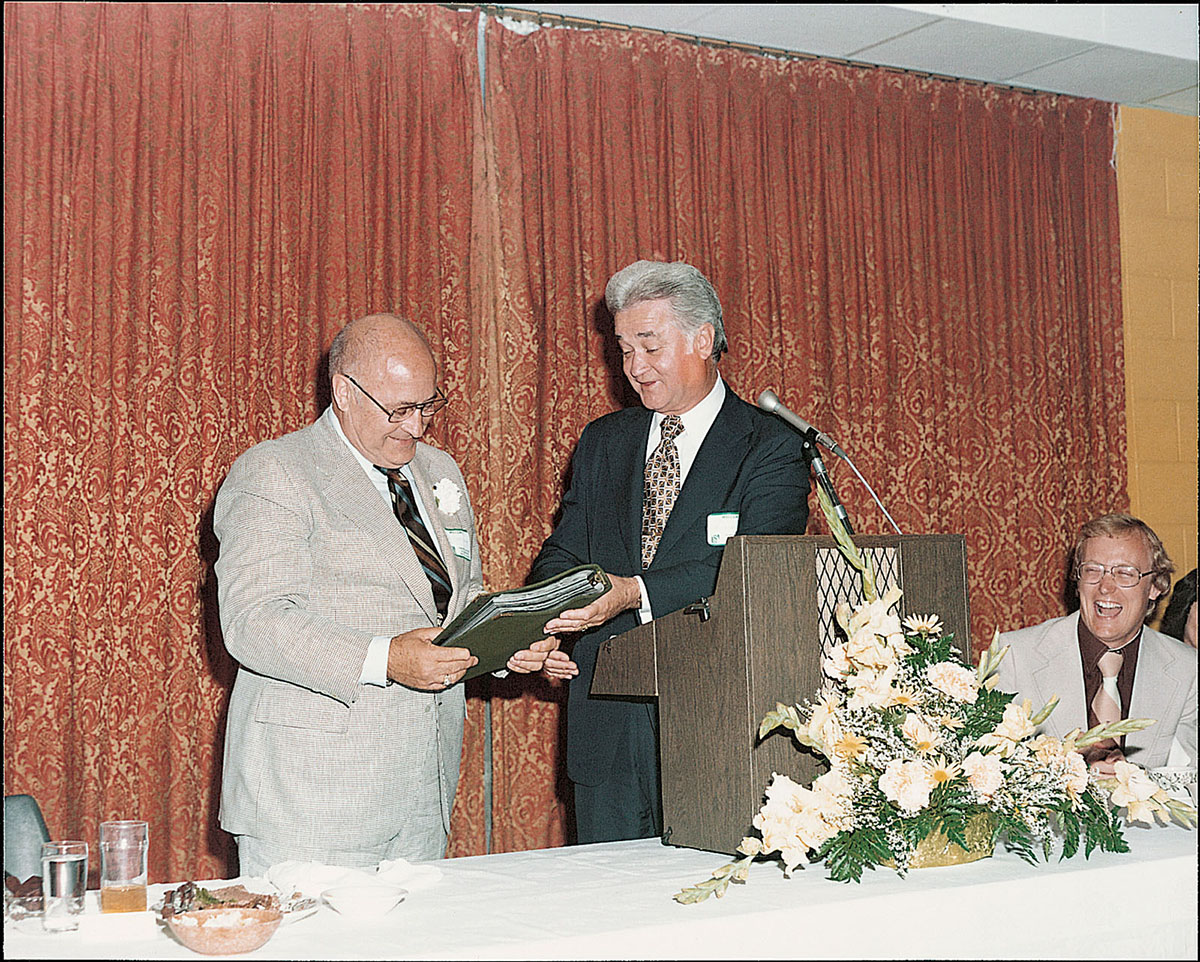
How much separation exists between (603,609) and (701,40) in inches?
124

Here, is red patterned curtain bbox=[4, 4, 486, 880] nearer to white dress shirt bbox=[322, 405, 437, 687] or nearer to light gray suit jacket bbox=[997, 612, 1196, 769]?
white dress shirt bbox=[322, 405, 437, 687]

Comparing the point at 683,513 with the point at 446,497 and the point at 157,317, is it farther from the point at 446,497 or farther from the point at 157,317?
the point at 157,317

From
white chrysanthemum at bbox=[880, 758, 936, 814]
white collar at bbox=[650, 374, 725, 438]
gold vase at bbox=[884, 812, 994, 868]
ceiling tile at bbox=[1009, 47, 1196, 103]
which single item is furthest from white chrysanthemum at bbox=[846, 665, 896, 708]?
ceiling tile at bbox=[1009, 47, 1196, 103]

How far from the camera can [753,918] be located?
1.97m

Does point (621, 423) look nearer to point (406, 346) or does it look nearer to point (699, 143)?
point (406, 346)

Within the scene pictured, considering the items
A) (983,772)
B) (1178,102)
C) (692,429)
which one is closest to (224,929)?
(983,772)

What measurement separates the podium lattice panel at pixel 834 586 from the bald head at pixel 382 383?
3.31ft

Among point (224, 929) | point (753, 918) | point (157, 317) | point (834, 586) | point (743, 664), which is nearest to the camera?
point (224, 929)

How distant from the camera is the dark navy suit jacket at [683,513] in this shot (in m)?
3.18

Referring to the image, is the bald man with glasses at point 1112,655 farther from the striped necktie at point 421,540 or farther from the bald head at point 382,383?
the bald head at point 382,383

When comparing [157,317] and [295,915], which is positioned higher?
[157,317]

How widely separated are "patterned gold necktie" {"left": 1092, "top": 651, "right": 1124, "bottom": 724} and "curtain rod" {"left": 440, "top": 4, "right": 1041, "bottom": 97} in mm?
2788

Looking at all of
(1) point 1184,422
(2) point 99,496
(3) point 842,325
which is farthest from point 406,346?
(1) point 1184,422

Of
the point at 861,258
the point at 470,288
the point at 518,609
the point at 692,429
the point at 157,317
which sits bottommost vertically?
the point at 518,609
